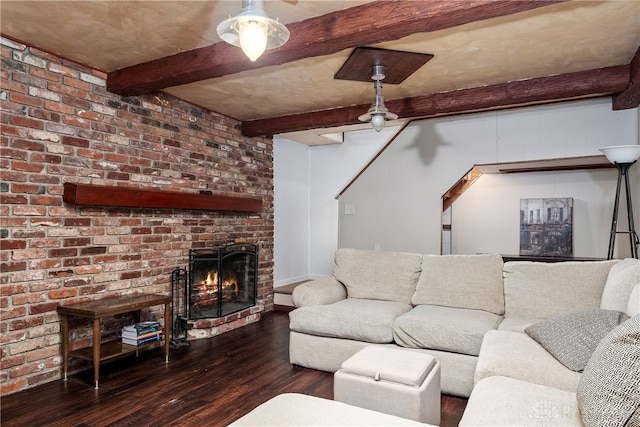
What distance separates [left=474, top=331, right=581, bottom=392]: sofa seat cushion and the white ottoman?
0.82ft

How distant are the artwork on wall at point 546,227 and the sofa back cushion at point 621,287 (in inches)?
90.4

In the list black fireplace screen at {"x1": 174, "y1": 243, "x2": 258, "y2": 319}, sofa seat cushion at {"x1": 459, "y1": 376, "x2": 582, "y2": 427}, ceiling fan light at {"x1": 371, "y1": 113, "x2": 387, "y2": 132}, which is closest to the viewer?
sofa seat cushion at {"x1": 459, "y1": 376, "x2": 582, "y2": 427}

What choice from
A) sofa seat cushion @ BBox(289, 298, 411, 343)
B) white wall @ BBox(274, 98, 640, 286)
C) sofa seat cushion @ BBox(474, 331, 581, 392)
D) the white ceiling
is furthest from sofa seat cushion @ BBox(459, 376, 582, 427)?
white wall @ BBox(274, 98, 640, 286)

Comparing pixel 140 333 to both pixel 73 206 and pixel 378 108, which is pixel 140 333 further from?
pixel 378 108

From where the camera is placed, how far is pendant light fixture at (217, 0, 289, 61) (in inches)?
68.4

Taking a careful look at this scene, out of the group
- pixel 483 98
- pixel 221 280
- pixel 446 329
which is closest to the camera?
pixel 446 329

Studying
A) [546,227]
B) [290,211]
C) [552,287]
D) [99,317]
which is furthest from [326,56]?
[546,227]

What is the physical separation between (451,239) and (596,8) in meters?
3.44

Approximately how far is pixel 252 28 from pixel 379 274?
2361mm

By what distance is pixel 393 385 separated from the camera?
1874 mm

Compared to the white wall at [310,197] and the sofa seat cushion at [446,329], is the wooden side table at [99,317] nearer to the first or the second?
the sofa seat cushion at [446,329]

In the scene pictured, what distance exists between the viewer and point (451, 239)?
5383mm

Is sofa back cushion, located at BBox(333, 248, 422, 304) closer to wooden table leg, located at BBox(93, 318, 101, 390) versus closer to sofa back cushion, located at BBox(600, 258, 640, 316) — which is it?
sofa back cushion, located at BBox(600, 258, 640, 316)

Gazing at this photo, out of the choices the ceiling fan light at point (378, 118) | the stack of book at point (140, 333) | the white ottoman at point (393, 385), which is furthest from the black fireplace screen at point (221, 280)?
the white ottoman at point (393, 385)
